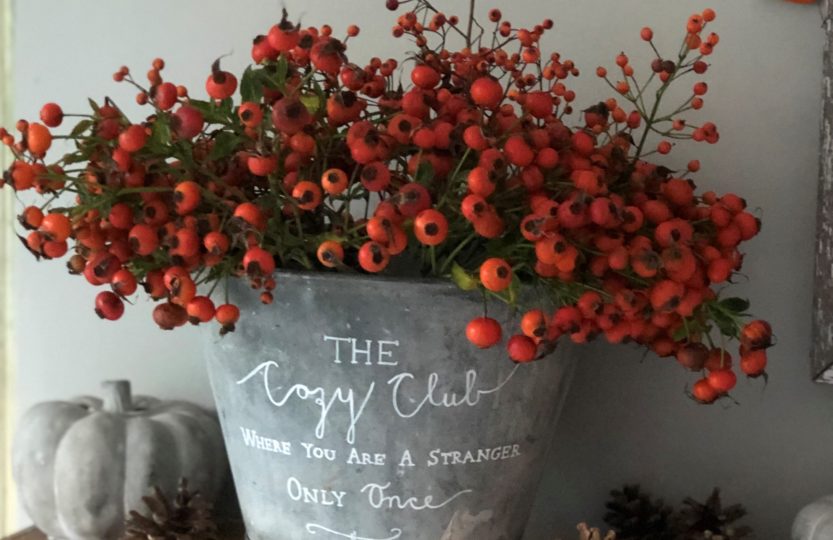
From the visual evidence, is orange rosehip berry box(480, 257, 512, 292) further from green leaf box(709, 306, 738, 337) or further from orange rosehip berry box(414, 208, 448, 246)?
green leaf box(709, 306, 738, 337)

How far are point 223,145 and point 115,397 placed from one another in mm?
374

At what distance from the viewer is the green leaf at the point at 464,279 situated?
45 centimetres

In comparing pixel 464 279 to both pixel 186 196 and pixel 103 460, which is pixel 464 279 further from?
pixel 103 460

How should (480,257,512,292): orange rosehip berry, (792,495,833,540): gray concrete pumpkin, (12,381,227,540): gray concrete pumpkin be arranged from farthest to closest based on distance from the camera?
(12,381,227,540): gray concrete pumpkin
(792,495,833,540): gray concrete pumpkin
(480,257,512,292): orange rosehip berry

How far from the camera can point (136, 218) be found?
0.47m

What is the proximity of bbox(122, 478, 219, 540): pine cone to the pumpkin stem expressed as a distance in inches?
4.4

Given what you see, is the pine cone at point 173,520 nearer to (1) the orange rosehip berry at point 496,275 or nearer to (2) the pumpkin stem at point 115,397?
(2) the pumpkin stem at point 115,397

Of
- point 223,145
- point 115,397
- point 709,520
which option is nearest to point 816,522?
point 709,520

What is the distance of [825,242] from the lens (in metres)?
0.64

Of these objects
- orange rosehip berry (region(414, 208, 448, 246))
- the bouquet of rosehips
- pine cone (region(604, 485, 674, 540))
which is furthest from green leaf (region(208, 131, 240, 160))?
pine cone (region(604, 485, 674, 540))

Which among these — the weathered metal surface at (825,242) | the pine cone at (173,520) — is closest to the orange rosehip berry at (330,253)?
the pine cone at (173,520)

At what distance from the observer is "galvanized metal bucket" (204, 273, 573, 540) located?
499 millimetres

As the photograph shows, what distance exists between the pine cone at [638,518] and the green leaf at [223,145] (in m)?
0.45

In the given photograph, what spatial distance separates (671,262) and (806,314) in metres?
0.33
